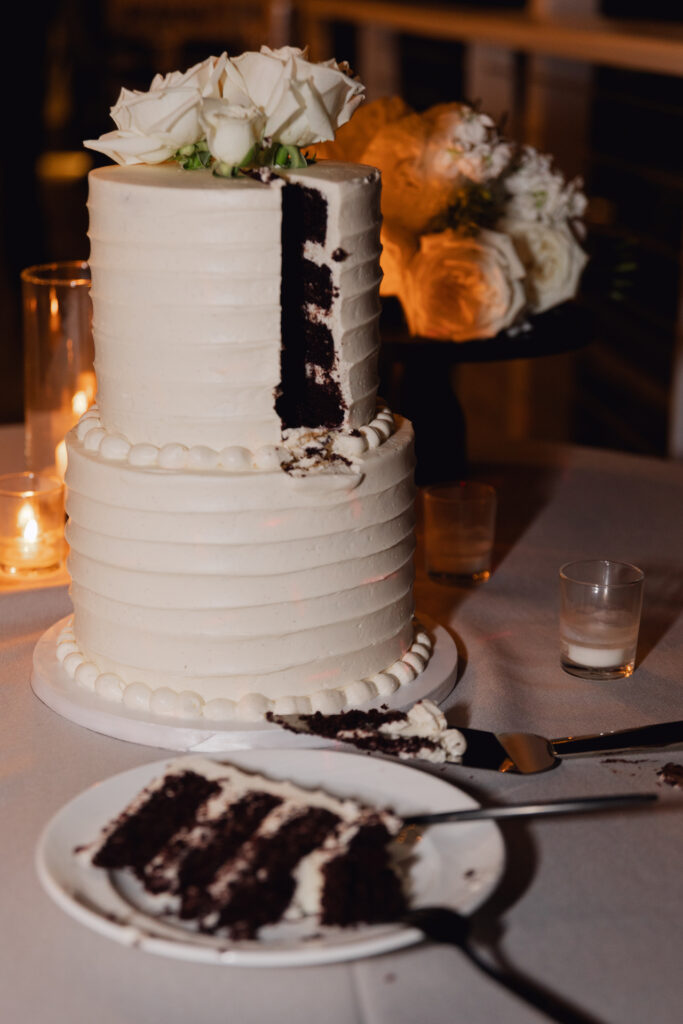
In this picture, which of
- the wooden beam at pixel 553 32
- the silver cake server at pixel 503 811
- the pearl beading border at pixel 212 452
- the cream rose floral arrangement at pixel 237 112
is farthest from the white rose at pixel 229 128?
the wooden beam at pixel 553 32

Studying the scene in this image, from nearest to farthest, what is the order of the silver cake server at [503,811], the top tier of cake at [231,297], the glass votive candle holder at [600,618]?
the silver cake server at [503,811] → the top tier of cake at [231,297] → the glass votive candle holder at [600,618]

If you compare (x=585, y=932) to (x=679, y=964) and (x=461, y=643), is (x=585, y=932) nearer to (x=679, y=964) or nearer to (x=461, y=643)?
(x=679, y=964)

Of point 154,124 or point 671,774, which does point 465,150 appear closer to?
point 154,124

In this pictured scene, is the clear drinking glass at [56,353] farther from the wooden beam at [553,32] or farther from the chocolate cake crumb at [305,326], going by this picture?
the wooden beam at [553,32]

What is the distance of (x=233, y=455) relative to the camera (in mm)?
1311

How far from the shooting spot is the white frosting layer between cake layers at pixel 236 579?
4.31 ft

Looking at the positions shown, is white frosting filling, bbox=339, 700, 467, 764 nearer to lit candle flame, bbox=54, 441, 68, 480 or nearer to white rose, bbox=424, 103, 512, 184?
lit candle flame, bbox=54, 441, 68, 480

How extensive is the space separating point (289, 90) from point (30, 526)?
0.80 meters

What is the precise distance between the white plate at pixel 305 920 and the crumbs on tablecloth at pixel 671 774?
28 cm

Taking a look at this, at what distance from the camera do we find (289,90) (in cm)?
128

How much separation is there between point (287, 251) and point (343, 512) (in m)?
0.29

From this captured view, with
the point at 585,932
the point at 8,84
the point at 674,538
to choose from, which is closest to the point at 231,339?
the point at 585,932

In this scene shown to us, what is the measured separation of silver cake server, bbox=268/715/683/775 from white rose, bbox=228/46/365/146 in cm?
65

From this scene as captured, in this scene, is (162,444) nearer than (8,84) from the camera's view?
Yes
